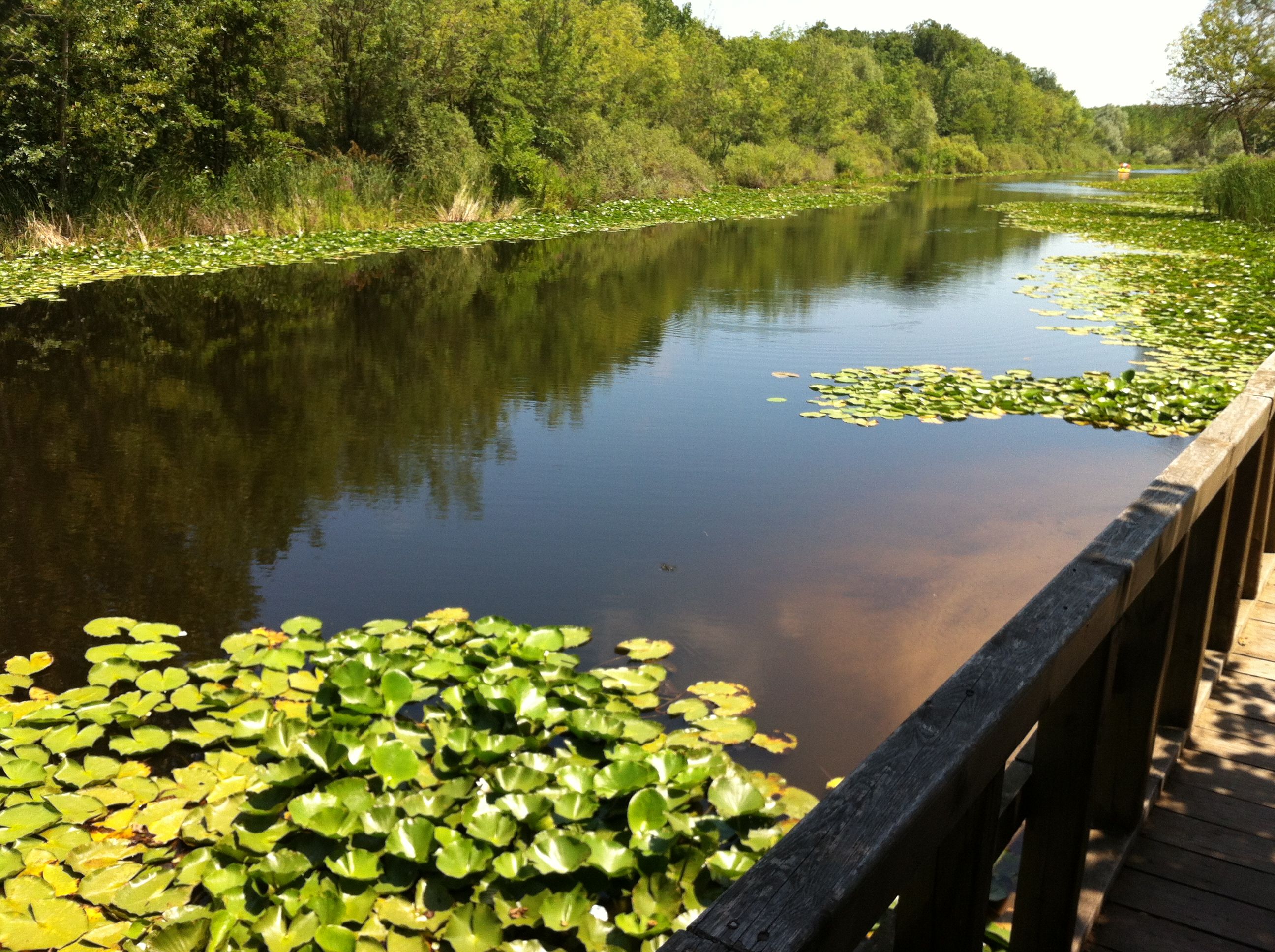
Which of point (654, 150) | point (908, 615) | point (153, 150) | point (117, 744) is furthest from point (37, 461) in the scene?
point (654, 150)

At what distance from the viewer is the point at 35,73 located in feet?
54.8

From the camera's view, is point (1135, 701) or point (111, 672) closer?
point (1135, 701)

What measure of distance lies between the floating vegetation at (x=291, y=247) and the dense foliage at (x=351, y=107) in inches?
41.0

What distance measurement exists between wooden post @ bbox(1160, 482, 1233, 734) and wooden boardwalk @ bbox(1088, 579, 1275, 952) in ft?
0.53

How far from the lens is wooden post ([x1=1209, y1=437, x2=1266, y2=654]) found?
324cm

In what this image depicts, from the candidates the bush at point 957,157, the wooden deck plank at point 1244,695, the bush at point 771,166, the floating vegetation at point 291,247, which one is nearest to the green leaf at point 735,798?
the wooden deck plank at point 1244,695

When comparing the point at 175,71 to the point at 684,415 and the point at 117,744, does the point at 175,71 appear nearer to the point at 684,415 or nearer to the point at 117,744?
the point at 684,415

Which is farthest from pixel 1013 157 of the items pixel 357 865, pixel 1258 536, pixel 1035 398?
pixel 357 865

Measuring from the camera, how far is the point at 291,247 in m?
18.1

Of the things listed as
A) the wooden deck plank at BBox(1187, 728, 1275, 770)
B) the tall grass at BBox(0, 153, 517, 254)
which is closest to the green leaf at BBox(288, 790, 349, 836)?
the wooden deck plank at BBox(1187, 728, 1275, 770)

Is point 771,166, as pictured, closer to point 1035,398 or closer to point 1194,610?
point 1035,398

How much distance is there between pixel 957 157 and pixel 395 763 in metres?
85.6

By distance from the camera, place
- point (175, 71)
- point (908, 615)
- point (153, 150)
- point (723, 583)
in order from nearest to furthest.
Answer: point (908, 615) → point (723, 583) → point (175, 71) → point (153, 150)

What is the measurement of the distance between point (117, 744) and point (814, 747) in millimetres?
2373
